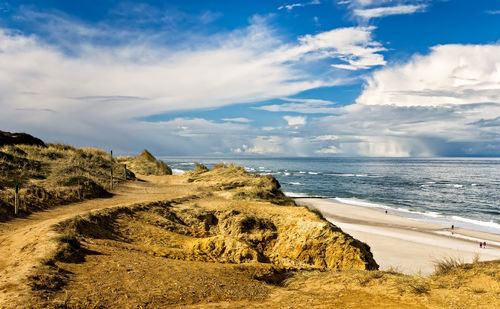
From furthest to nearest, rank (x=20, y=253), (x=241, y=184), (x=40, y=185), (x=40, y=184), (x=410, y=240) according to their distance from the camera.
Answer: (x=241, y=184)
(x=410, y=240)
(x=40, y=184)
(x=40, y=185)
(x=20, y=253)

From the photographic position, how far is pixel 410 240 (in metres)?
22.9

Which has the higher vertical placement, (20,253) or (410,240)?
(20,253)

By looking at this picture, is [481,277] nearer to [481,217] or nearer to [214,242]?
[214,242]

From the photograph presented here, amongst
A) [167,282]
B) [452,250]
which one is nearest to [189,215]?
[167,282]

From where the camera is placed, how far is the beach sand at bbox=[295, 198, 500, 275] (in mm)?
18297

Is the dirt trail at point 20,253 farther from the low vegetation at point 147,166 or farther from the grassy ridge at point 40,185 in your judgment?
the low vegetation at point 147,166

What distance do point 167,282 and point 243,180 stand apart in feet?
60.1

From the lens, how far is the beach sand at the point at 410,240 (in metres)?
18.3

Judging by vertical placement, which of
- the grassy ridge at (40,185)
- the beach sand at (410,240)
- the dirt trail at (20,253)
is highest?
the grassy ridge at (40,185)

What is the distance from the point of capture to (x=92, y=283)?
18.7 feet

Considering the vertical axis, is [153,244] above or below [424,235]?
above

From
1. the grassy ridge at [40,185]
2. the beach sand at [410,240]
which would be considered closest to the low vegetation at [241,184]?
the beach sand at [410,240]

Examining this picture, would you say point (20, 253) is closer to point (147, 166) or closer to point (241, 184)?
point (241, 184)

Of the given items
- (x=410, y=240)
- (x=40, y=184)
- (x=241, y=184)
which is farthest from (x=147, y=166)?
(x=410, y=240)
